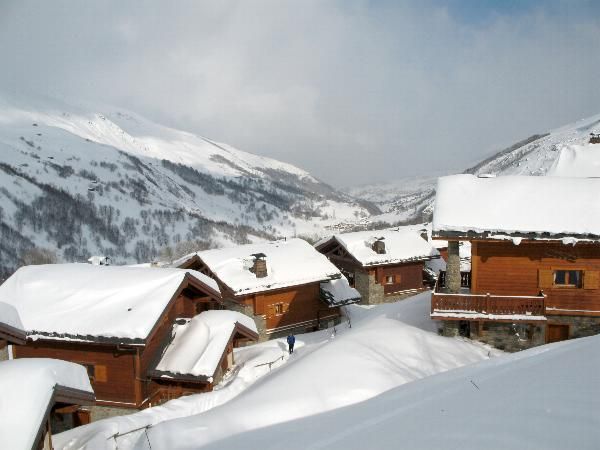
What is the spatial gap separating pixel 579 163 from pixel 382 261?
53.1 ft

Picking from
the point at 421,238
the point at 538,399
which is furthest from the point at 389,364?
the point at 421,238

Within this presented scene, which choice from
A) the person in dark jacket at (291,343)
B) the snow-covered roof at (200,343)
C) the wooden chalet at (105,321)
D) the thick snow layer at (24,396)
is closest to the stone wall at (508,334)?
the person in dark jacket at (291,343)

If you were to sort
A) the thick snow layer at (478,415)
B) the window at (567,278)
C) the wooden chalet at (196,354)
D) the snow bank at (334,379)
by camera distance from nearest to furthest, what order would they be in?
1. the thick snow layer at (478,415)
2. the snow bank at (334,379)
3. the window at (567,278)
4. the wooden chalet at (196,354)

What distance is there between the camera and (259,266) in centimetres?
2944

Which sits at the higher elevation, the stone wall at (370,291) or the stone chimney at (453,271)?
the stone chimney at (453,271)

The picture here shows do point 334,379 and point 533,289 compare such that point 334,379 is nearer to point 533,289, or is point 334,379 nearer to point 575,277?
point 533,289

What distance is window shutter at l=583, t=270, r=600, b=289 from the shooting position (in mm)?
17797

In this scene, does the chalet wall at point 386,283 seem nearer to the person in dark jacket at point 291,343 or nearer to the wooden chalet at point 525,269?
the person in dark jacket at point 291,343

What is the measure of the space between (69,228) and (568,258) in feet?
484

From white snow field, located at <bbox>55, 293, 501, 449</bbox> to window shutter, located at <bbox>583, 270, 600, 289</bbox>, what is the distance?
4.55 m

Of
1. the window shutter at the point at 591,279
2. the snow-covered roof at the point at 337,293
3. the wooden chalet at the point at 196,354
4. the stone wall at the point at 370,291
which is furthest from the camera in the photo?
the stone wall at the point at 370,291

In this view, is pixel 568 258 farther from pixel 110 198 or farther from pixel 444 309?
pixel 110 198

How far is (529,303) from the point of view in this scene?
17.6 metres

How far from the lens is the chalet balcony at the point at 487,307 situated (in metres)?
17.5
